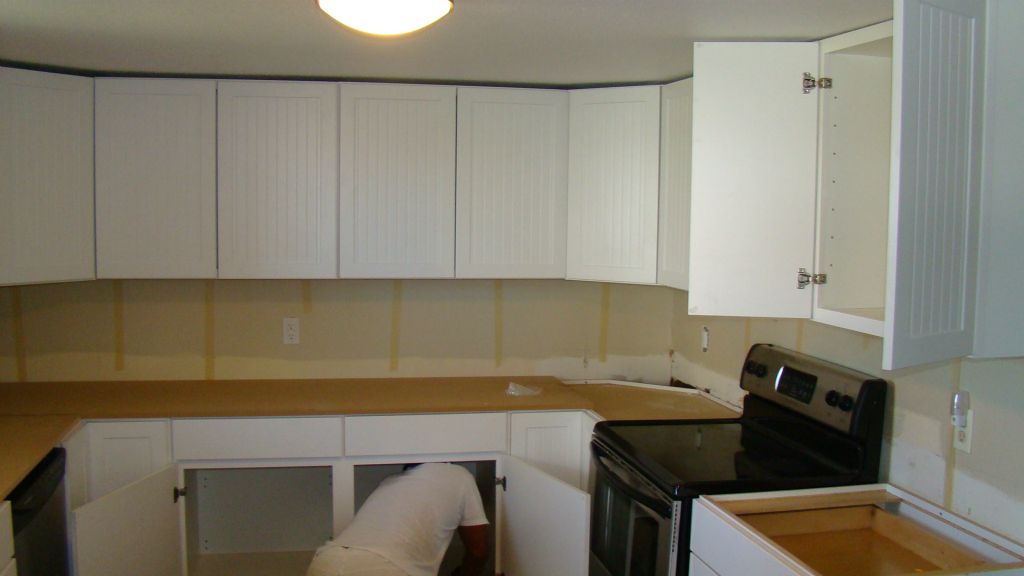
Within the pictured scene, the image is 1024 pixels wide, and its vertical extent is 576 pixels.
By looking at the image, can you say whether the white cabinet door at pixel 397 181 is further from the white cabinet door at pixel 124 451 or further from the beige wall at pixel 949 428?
the beige wall at pixel 949 428

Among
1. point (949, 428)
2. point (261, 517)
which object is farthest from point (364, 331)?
point (949, 428)

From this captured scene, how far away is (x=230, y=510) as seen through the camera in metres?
3.15

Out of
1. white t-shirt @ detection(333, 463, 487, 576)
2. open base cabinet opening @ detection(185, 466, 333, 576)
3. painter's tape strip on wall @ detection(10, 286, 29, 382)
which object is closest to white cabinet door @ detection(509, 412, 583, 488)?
white t-shirt @ detection(333, 463, 487, 576)

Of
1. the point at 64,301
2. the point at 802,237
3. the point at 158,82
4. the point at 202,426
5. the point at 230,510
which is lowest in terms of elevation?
the point at 230,510

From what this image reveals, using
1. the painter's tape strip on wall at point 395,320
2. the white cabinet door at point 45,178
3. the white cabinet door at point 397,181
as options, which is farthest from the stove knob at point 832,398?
the white cabinet door at point 45,178

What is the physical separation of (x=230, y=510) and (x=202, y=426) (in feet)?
2.27

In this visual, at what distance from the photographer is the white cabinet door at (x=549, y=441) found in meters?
2.83

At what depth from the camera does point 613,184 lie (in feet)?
9.32

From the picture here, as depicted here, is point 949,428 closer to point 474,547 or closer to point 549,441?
point 549,441

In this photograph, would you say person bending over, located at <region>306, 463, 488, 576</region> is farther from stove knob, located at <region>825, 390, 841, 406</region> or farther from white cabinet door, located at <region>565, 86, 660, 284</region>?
stove knob, located at <region>825, 390, 841, 406</region>

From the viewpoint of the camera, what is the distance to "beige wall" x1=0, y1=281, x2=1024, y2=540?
3023 millimetres

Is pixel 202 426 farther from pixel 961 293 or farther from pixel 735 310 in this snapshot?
pixel 961 293

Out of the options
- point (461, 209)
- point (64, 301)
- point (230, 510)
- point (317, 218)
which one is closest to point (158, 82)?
point (317, 218)

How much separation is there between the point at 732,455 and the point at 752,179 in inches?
31.8
